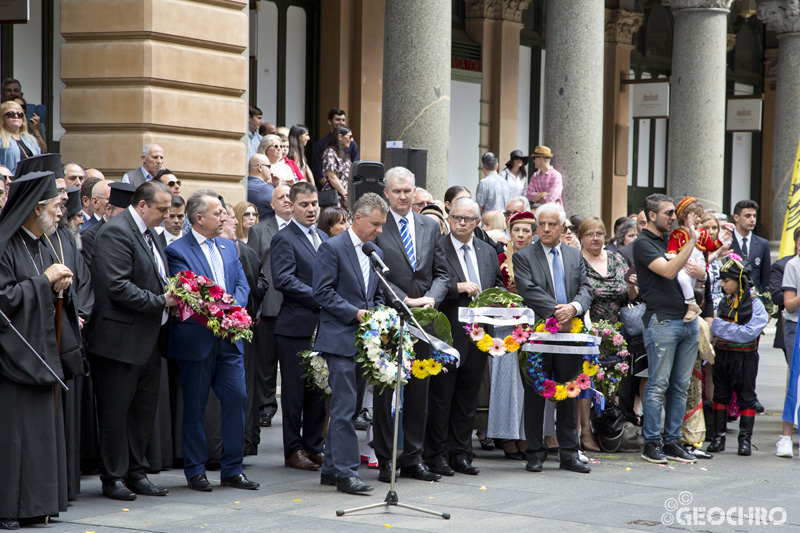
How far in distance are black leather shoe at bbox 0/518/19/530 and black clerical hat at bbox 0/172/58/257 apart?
1.51 metres

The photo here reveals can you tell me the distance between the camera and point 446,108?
14188 millimetres

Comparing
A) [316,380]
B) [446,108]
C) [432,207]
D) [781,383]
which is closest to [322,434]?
[316,380]

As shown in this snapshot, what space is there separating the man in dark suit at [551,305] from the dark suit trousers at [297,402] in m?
1.63

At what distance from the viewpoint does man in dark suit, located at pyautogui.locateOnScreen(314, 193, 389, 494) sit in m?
7.66

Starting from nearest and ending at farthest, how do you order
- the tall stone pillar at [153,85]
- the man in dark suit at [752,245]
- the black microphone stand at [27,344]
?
1. the black microphone stand at [27,344]
2. the tall stone pillar at [153,85]
3. the man in dark suit at [752,245]

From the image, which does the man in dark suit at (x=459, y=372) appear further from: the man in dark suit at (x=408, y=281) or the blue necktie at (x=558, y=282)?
the blue necktie at (x=558, y=282)

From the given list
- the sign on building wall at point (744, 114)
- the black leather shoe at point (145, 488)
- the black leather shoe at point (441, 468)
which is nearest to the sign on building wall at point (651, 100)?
→ the sign on building wall at point (744, 114)

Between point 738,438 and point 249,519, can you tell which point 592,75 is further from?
point 249,519

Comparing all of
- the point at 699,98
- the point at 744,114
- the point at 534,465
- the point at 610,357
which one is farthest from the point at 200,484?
the point at 744,114

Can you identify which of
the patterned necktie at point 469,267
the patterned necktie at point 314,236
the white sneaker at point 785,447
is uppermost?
the patterned necktie at point 314,236

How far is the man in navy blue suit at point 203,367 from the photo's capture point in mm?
7629

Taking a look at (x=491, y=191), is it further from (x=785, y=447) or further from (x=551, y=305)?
(x=551, y=305)

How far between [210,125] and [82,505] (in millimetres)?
6089

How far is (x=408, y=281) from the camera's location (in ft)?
27.0
